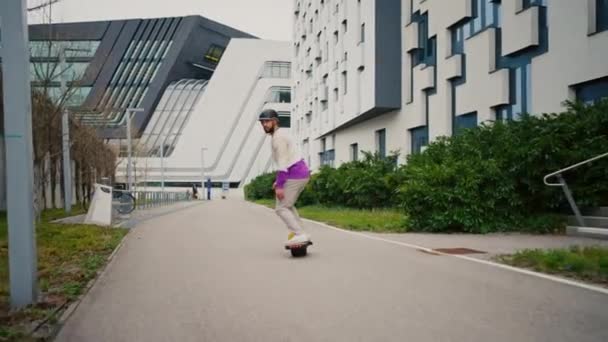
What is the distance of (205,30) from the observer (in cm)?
8600

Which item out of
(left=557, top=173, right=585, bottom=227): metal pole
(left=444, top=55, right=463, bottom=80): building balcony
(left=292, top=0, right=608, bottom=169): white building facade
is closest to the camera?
(left=557, top=173, right=585, bottom=227): metal pole

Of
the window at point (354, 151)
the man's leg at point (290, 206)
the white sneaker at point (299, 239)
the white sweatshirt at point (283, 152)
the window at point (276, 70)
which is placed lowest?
the white sneaker at point (299, 239)

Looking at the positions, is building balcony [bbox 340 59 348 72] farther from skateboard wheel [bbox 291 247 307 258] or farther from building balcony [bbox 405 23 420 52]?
skateboard wheel [bbox 291 247 307 258]

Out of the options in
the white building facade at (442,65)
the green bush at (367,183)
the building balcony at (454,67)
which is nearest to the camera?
the white building facade at (442,65)

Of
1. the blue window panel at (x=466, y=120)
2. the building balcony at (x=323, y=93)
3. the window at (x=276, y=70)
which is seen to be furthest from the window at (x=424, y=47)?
the window at (x=276, y=70)

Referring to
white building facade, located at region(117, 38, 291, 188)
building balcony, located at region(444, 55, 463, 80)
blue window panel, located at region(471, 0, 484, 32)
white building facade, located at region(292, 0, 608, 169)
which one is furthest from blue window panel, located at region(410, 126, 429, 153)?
white building facade, located at region(117, 38, 291, 188)

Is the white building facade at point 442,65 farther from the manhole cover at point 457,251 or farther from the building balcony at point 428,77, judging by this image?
the manhole cover at point 457,251

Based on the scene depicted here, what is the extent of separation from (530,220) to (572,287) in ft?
20.3

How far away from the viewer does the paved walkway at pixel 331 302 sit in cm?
364

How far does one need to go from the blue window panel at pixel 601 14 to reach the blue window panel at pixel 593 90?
48.3 inches

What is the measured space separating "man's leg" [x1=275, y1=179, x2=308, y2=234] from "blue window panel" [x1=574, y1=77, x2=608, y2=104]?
9.32 meters

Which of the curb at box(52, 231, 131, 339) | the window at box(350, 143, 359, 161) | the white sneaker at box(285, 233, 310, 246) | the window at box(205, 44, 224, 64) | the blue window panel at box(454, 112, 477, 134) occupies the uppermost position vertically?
the window at box(205, 44, 224, 64)

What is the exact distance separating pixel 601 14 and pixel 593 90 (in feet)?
5.98

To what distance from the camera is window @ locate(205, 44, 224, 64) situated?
293 ft
